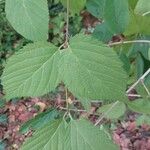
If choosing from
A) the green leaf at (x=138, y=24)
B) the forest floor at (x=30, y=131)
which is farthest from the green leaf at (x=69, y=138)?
the forest floor at (x=30, y=131)

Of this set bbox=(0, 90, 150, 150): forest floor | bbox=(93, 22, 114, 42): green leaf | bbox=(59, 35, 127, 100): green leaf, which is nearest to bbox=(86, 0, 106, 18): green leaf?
bbox=(93, 22, 114, 42): green leaf

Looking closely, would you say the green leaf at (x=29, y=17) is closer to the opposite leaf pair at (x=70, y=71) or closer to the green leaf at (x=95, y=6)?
the opposite leaf pair at (x=70, y=71)

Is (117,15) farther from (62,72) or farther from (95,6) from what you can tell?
(62,72)

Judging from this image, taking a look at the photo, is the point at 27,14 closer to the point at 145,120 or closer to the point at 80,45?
the point at 80,45

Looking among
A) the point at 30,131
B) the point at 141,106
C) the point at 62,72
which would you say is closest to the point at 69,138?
the point at 62,72

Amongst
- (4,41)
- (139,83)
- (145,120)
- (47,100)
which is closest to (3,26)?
(4,41)

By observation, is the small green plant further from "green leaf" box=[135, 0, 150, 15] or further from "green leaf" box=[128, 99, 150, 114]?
"green leaf" box=[135, 0, 150, 15]
